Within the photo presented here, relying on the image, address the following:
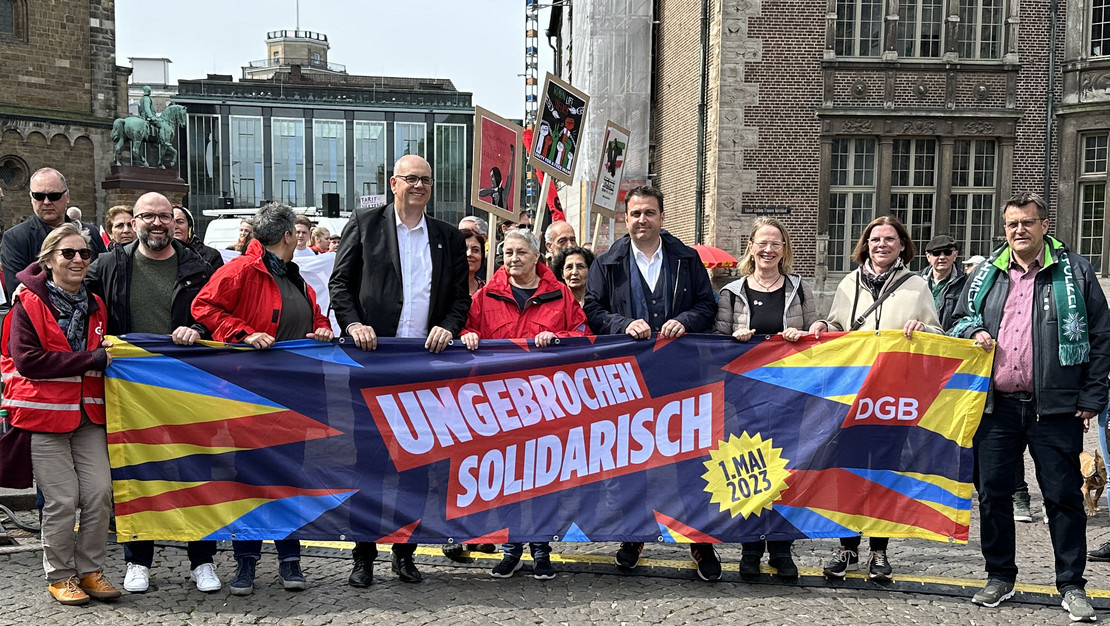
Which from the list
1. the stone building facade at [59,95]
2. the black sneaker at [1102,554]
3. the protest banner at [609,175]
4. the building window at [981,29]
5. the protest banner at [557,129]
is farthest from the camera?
the stone building facade at [59,95]

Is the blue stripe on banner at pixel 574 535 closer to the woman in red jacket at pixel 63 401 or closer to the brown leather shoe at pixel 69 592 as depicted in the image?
the woman in red jacket at pixel 63 401

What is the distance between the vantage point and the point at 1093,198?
70.8 ft

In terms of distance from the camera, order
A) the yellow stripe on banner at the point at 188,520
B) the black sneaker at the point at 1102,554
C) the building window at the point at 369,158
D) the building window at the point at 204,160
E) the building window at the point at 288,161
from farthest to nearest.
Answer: the building window at the point at 369,158
the building window at the point at 288,161
the building window at the point at 204,160
the black sneaker at the point at 1102,554
the yellow stripe on banner at the point at 188,520

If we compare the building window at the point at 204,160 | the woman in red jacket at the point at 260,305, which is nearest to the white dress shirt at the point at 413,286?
the woman in red jacket at the point at 260,305

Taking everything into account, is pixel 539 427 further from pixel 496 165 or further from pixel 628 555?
pixel 496 165

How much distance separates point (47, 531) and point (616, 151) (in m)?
9.46

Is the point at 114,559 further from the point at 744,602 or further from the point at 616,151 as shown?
the point at 616,151

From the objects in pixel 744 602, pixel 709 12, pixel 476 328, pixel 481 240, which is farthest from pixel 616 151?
pixel 709 12

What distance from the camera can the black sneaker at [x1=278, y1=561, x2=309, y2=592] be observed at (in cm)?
542

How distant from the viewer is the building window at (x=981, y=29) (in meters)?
21.8

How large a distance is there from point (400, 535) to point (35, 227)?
12.3 feet

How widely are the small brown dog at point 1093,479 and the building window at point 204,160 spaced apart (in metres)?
63.5

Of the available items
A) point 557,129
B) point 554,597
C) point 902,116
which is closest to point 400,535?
point 554,597

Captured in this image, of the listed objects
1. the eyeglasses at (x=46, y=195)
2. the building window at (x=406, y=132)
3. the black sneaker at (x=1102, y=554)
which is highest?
the building window at (x=406, y=132)
